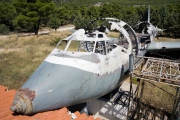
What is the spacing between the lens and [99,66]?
798 centimetres

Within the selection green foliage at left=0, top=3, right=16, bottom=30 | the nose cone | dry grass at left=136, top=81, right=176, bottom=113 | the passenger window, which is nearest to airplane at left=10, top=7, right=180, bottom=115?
the nose cone

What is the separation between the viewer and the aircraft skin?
622 centimetres

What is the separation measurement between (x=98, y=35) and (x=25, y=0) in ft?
127

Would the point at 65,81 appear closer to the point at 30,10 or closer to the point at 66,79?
the point at 66,79

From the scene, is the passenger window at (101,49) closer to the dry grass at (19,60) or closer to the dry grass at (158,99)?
the dry grass at (158,99)

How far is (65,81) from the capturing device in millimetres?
6797

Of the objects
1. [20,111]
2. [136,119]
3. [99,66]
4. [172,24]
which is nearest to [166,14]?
[172,24]

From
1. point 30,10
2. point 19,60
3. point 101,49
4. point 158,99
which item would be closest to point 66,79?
point 101,49

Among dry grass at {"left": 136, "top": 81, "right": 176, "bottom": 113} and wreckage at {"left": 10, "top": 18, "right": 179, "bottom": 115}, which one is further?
dry grass at {"left": 136, "top": 81, "right": 176, "bottom": 113}

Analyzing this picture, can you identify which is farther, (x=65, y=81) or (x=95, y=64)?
(x=95, y=64)

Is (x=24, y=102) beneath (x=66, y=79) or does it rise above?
beneath

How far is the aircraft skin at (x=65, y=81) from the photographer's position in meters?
6.22

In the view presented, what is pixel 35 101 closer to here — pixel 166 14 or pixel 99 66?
pixel 99 66

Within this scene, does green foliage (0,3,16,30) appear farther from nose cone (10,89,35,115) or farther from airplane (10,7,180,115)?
nose cone (10,89,35,115)
